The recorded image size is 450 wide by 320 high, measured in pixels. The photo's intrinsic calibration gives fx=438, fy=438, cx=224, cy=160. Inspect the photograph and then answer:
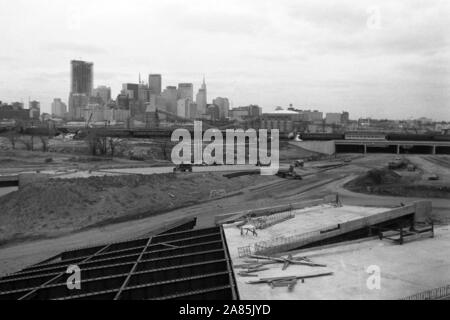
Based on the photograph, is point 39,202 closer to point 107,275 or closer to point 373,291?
→ point 107,275

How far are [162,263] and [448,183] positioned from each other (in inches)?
1530

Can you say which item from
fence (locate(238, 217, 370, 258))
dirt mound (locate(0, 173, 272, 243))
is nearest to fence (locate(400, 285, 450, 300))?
fence (locate(238, 217, 370, 258))

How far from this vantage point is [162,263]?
727 inches

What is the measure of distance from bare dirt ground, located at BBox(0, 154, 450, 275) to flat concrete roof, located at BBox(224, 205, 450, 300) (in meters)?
6.61

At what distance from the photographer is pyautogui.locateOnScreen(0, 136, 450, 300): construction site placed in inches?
605

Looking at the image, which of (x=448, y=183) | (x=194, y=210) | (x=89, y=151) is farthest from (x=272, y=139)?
(x=194, y=210)

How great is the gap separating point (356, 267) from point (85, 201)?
23966mm

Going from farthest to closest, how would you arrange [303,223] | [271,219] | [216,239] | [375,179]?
[375,179]
[271,219]
[303,223]
[216,239]

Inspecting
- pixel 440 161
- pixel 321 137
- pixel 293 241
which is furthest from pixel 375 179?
pixel 321 137

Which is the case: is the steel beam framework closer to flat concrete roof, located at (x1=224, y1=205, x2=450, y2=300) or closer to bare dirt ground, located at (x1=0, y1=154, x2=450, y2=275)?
flat concrete roof, located at (x1=224, y1=205, x2=450, y2=300)

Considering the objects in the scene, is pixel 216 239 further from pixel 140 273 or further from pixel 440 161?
pixel 440 161

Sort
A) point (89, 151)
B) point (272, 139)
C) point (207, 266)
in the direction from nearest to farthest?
point (207, 266), point (89, 151), point (272, 139)

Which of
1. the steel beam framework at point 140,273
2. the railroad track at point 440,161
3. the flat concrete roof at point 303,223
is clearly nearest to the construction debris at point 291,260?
the flat concrete roof at point 303,223

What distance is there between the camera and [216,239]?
21.9 metres
